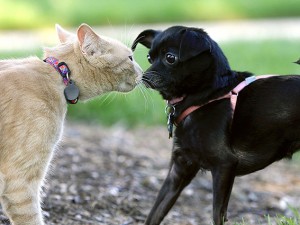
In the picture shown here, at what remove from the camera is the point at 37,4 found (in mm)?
16562

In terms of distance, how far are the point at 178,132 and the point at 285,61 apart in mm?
6537

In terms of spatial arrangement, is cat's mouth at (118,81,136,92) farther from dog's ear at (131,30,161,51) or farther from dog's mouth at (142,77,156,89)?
dog's ear at (131,30,161,51)

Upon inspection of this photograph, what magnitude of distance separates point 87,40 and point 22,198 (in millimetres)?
1100

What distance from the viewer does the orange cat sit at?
13.2ft

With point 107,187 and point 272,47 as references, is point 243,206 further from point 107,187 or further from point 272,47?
point 272,47

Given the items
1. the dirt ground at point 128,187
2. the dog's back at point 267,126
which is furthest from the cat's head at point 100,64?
the dirt ground at point 128,187

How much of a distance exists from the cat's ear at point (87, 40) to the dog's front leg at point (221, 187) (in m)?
1.14

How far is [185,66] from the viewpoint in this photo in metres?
4.54

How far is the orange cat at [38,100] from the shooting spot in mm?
4035

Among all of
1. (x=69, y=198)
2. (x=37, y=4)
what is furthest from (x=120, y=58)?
(x=37, y=4)

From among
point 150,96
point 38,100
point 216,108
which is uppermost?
point 38,100

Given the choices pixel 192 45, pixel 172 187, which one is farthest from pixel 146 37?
pixel 172 187

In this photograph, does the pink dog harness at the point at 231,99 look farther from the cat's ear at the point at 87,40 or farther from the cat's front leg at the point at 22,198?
the cat's front leg at the point at 22,198

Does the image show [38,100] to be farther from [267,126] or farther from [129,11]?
[129,11]
